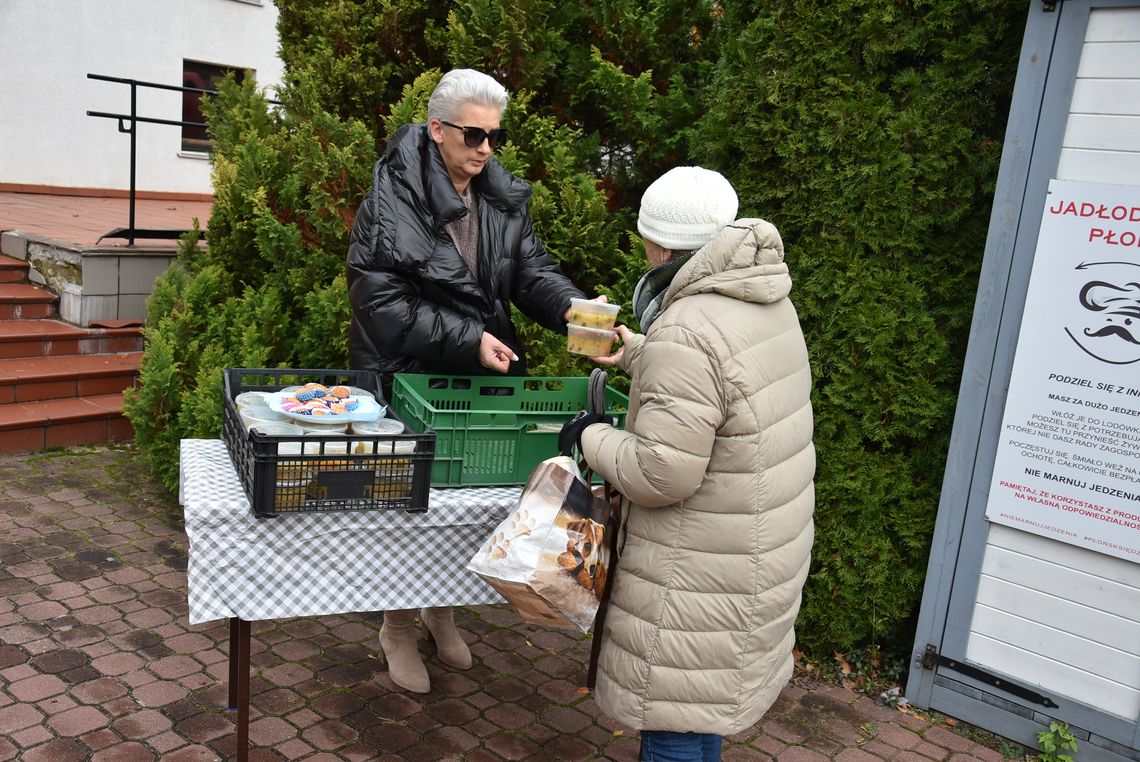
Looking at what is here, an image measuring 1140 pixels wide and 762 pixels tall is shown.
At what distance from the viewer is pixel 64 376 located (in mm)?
6609

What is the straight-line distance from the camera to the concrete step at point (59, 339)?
6742 mm

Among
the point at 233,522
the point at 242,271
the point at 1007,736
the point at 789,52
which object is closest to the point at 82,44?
the point at 242,271

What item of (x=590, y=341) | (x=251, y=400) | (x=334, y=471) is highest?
(x=590, y=341)

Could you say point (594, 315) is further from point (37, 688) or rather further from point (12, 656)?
point (12, 656)

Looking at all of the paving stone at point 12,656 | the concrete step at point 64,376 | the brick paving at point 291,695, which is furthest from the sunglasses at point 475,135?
the concrete step at point 64,376

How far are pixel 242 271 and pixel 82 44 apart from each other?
27.2 ft

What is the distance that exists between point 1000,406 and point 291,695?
290 centimetres

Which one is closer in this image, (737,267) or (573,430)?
(737,267)

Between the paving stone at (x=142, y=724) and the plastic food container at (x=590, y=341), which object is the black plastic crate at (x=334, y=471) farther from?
the paving stone at (x=142, y=724)

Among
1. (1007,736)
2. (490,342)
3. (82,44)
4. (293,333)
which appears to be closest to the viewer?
(490,342)

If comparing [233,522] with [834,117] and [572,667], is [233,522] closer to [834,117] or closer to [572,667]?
[572,667]

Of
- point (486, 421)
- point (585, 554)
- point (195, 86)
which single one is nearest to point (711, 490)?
point (585, 554)

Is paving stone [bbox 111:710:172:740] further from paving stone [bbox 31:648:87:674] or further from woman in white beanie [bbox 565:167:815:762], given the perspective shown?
woman in white beanie [bbox 565:167:815:762]

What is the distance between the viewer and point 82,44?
1255cm
